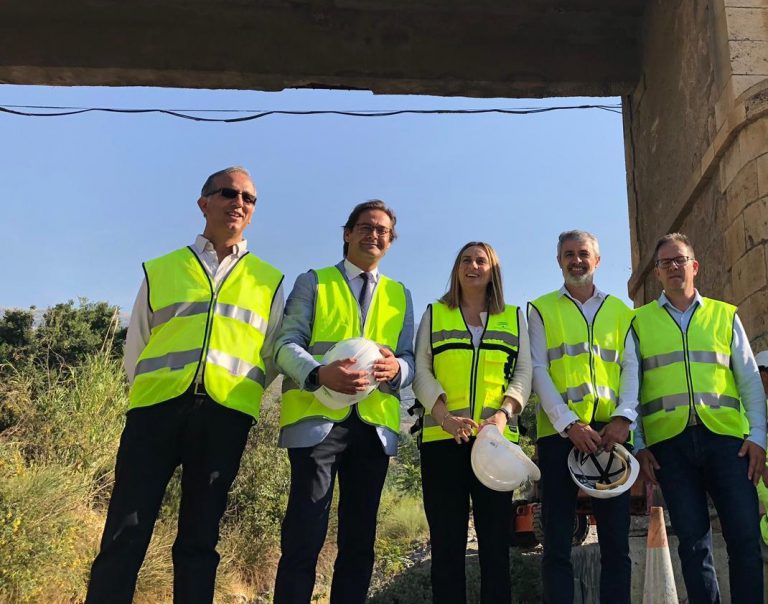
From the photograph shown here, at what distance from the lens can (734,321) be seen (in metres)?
4.30

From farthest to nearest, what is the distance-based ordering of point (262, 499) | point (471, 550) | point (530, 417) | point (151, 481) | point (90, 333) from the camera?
point (90, 333)
point (530, 417)
point (262, 499)
point (471, 550)
point (151, 481)

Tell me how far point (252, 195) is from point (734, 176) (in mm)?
4168

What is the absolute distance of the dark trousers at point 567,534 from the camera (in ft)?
12.0

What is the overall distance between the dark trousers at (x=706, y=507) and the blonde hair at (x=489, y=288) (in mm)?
1170

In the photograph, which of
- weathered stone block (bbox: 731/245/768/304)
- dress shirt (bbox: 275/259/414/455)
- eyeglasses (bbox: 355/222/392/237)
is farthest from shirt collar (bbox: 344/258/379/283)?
weathered stone block (bbox: 731/245/768/304)

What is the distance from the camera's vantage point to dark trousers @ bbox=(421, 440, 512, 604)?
365cm

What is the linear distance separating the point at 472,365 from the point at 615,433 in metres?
0.80

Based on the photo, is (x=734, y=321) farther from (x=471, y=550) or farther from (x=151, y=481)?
(x=471, y=550)

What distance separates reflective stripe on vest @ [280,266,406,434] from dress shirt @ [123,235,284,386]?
0.18 metres

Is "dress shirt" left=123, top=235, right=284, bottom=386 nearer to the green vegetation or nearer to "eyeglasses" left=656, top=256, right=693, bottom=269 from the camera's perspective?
"eyeglasses" left=656, top=256, right=693, bottom=269

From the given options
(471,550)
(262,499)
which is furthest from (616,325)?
(262,499)

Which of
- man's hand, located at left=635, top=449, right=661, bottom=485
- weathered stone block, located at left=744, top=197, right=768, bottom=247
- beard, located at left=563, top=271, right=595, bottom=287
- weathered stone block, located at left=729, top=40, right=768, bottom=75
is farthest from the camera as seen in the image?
weathered stone block, located at left=729, top=40, right=768, bottom=75

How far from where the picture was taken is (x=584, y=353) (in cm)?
414

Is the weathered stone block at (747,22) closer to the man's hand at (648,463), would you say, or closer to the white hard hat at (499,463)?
the man's hand at (648,463)
